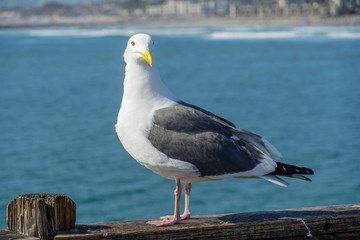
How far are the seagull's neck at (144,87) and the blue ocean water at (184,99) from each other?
5.81 metres

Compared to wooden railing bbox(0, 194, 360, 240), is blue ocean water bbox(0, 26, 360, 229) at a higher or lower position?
lower

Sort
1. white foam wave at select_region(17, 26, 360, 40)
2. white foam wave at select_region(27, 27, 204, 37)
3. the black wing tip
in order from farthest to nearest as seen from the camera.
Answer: white foam wave at select_region(27, 27, 204, 37) < white foam wave at select_region(17, 26, 360, 40) < the black wing tip

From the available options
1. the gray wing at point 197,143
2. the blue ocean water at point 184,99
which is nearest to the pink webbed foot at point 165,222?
the gray wing at point 197,143

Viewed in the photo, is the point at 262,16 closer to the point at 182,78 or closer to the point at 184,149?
the point at 182,78

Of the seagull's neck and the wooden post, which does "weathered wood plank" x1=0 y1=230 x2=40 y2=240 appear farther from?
the seagull's neck

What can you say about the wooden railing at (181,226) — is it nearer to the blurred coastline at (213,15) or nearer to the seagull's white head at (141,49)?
the seagull's white head at (141,49)

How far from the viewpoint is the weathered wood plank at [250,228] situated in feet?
9.44

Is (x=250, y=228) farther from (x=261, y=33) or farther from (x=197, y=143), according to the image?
(x=261, y=33)

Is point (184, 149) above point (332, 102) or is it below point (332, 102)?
above

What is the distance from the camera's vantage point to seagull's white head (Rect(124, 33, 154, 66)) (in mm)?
3389

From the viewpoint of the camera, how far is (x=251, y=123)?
17.6 m

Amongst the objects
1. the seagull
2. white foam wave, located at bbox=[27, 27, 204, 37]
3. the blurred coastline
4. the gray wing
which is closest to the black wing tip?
the seagull

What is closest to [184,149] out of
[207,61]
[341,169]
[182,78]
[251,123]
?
[341,169]

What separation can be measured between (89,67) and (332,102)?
2451 centimetres
